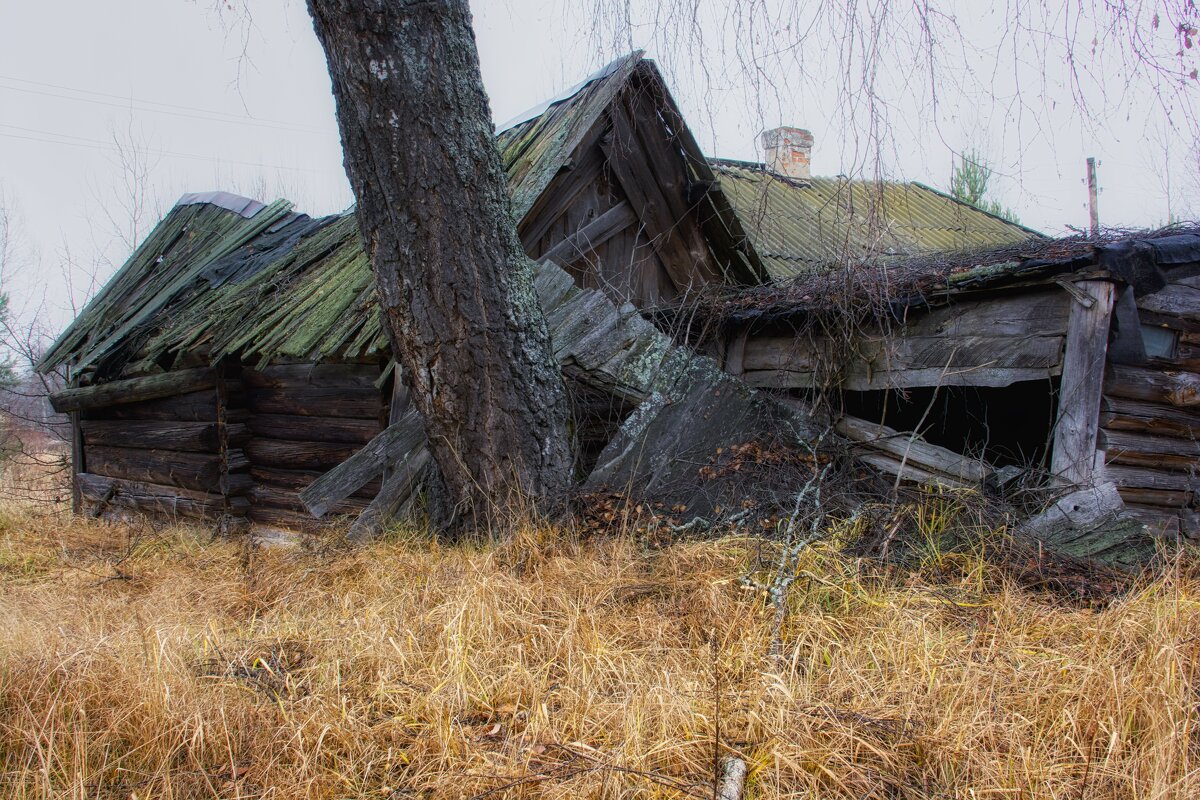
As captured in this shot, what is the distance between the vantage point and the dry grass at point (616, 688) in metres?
2.52

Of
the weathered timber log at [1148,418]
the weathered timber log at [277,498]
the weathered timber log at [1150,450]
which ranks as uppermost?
the weathered timber log at [1148,418]

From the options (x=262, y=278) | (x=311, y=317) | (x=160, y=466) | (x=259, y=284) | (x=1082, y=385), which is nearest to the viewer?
(x=1082, y=385)

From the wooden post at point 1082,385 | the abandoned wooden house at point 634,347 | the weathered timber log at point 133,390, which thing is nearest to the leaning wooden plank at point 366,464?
the abandoned wooden house at point 634,347

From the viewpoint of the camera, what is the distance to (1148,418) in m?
5.21

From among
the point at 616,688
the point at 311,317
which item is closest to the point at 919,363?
the point at 616,688

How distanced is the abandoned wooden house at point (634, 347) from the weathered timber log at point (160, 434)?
33mm

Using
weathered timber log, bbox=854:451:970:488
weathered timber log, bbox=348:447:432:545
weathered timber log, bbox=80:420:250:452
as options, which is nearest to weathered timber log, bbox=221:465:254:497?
weathered timber log, bbox=80:420:250:452

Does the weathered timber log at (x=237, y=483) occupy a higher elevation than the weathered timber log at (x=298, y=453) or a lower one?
lower

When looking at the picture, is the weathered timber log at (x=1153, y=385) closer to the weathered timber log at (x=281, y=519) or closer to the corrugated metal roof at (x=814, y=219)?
the corrugated metal roof at (x=814, y=219)

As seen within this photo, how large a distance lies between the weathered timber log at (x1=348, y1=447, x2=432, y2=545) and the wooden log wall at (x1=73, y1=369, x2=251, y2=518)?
8.87 ft

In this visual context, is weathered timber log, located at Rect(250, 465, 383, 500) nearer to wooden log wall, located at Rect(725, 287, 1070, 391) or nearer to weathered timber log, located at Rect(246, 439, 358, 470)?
weathered timber log, located at Rect(246, 439, 358, 470)

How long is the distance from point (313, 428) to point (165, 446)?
223 cm

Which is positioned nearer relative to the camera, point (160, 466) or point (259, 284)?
point (259, 284)

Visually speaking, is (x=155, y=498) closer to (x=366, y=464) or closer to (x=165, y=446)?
(x=165, y=446)
